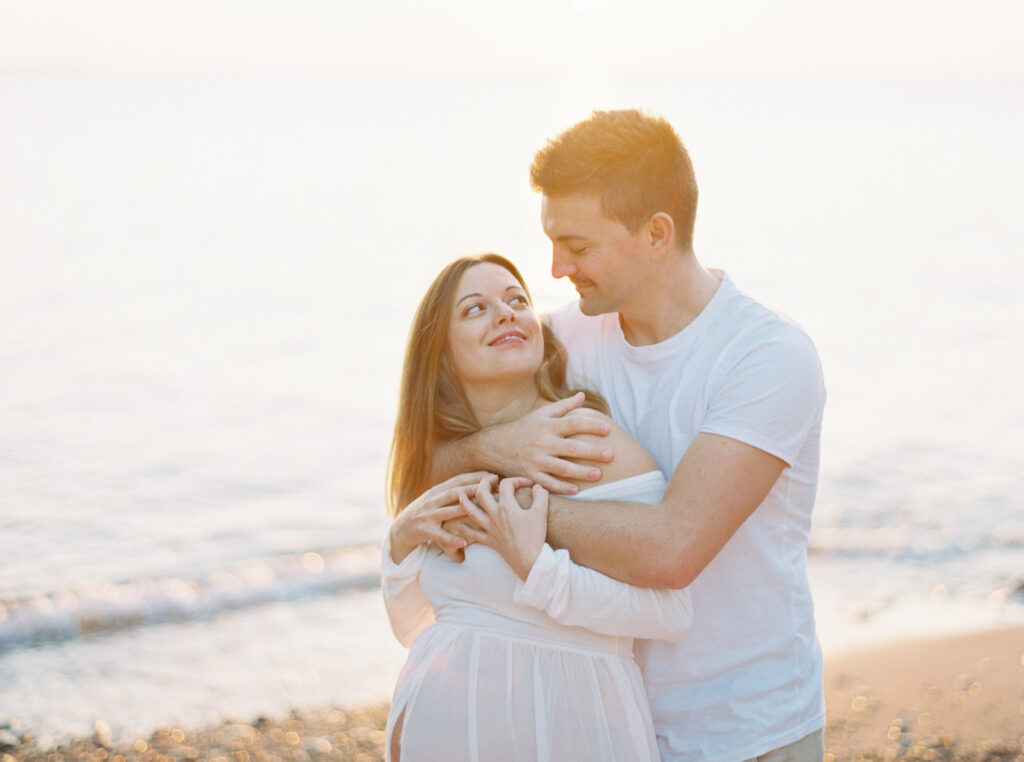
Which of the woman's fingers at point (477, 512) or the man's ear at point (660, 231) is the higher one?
the man's ear at point (660, 231)

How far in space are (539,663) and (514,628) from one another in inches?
4.5

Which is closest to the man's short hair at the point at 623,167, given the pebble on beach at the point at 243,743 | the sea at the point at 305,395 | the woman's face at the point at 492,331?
the sea at the point at 305,395

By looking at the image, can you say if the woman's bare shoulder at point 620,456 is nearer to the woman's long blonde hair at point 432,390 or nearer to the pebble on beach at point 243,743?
the woman's long blonde hair at point 432,390

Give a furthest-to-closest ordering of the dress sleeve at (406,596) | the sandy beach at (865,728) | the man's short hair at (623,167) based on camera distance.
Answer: the sandy beach at (865,728) < the dress sleeve at (406,596) < the man's short hair at (623,167)

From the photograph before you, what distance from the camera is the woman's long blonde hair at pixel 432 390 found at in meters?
3.38

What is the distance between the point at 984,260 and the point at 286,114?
44314 mm

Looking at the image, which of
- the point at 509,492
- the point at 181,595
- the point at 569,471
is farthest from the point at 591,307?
the point at 181,595

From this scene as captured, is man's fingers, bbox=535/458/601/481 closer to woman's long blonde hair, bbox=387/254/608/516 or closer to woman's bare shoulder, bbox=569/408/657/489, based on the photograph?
woman's bare shoulder, bbox=569/408/657/489

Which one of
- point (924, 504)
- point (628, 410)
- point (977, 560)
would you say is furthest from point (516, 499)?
point (924, 504)


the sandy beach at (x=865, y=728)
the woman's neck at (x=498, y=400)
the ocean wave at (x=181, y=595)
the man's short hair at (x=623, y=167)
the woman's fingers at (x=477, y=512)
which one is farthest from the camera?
the ocean wave at (x=181, y=595)

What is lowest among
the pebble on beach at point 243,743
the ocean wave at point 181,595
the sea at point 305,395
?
the pebble on beach at point 243,743

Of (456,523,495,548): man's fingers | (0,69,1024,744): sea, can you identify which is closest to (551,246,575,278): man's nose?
(0,69,1024,744): sea

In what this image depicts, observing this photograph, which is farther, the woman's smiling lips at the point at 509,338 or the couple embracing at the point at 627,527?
the woman's smiling lips at the point at 509,338

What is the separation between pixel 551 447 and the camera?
300 centimetres
